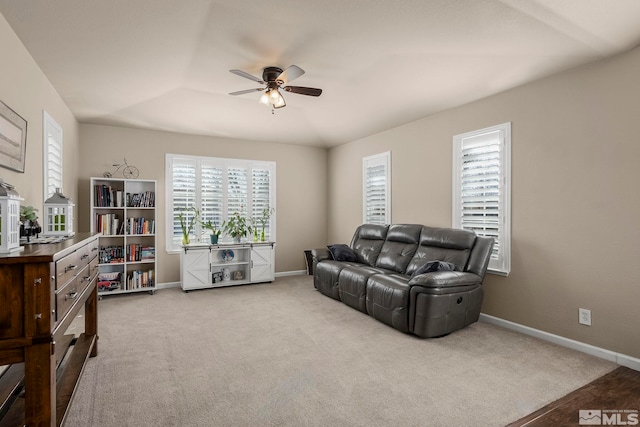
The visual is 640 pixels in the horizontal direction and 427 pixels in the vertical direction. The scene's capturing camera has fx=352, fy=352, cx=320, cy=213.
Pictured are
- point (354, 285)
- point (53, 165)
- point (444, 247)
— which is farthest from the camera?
point (354, 285)

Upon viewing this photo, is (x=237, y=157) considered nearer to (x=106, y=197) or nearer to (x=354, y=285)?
(x=106, y=197)

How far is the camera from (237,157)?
649 cm

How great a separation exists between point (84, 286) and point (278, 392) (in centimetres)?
154

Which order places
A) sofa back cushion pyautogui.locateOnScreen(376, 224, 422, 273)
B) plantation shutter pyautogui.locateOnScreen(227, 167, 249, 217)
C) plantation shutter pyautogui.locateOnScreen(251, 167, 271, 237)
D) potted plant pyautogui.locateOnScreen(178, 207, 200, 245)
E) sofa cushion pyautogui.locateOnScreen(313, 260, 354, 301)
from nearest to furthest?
sofa back cushion pyautogui.locateOnScreen(376, 224, 422, 273)
sofa cushion pyautogui.locateOnScreen(313, 260, 354, 301)
potted plant pyautogui.locateOnScreen(178, 207, 200, 245)
plantation shutter pyautogui.locateOnScreen(227, 167, 249, 217)
plantation shutter pyautogui.locateOnScreen(251, 167, 271, 237)

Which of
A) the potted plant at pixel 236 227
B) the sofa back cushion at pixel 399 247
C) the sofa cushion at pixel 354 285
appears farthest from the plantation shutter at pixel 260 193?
the sofa back cushion at pixel 399 247

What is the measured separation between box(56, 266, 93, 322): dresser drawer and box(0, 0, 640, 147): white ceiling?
1935 mm

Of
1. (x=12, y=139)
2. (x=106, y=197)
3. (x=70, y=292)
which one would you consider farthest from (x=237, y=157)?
(x=70, y=292)

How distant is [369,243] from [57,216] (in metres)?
3.94

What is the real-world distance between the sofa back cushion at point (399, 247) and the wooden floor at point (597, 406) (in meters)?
2.31

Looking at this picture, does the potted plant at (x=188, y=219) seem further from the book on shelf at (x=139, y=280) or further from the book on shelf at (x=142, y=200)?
the book on shelf at (x=139, y=280)

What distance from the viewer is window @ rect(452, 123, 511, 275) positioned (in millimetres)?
3959

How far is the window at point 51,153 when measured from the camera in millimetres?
3506

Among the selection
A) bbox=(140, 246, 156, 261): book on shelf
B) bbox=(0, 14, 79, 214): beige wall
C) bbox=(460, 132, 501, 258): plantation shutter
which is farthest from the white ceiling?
bbox=(140, 246, 156, 261): book on shelf

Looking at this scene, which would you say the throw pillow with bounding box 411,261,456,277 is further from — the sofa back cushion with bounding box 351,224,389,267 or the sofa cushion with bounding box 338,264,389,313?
the sofa back cushion with bounding box 351,224,389,267
